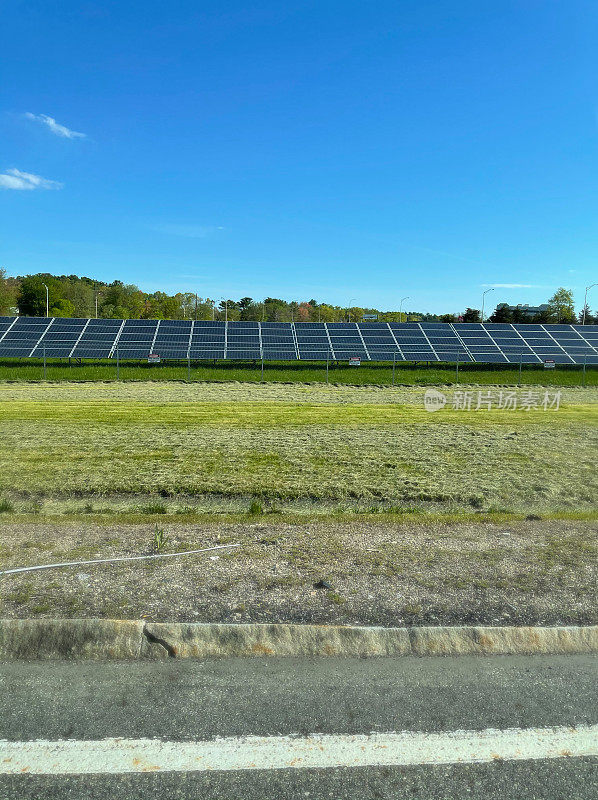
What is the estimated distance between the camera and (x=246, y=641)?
3545 mm

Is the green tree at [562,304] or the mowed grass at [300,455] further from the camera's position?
the green tree at [562,304]

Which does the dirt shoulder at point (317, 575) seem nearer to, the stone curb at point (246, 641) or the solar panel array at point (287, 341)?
the stone curb at point (246, 641)

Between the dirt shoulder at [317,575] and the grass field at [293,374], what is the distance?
22923 mm

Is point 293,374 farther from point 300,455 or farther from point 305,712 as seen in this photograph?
point 305,712

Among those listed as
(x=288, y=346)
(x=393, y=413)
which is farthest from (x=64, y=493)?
(x=288, y=346)

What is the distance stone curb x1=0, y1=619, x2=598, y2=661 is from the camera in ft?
11.5

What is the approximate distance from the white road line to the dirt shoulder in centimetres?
96

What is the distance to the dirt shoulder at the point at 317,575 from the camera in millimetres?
3852

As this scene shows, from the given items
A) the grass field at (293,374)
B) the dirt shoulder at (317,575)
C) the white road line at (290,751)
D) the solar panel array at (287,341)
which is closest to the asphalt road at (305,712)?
the white road line at (290,751)

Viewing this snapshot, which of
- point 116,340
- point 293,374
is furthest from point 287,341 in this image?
point 116,340

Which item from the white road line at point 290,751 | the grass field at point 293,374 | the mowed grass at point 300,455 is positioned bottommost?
the mowed grass at point 300,455

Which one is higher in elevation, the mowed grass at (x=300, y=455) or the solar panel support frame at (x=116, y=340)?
the solar panel support frame at (x=116, y=340)

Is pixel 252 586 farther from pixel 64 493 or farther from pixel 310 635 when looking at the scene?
pixel 64 493

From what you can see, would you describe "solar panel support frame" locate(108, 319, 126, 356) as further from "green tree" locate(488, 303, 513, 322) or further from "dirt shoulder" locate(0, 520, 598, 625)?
"green tree" locate(488, 303, 513, 322)
